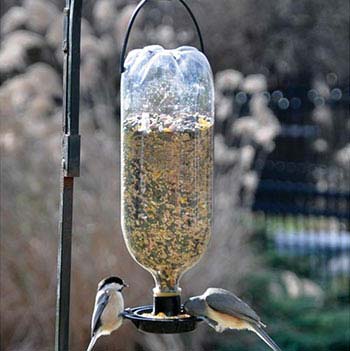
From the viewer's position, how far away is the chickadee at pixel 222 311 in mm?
2725

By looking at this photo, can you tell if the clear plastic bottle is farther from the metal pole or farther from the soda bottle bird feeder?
the metal pole

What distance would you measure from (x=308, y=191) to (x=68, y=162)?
21.7ft

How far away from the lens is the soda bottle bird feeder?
9.52 ft

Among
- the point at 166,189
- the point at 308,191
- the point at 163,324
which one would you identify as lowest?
the point at 163,324

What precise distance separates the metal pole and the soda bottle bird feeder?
20.7 inches

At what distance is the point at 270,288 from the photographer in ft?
21.5

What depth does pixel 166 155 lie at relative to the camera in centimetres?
289

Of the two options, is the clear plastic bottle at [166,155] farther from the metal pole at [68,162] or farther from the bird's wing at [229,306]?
the metal pole at [68,162]

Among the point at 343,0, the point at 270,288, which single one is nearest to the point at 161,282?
the point at 270,288

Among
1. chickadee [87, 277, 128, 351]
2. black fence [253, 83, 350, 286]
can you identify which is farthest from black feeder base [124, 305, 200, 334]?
black fence [253, 83, 350, 286]

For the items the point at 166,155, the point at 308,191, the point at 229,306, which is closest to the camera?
the point at 229,306

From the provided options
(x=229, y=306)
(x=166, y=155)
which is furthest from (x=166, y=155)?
(x=229, y=306)

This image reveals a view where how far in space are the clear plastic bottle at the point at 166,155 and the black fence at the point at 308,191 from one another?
519cm

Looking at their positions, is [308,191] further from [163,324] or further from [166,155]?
[163,324]
